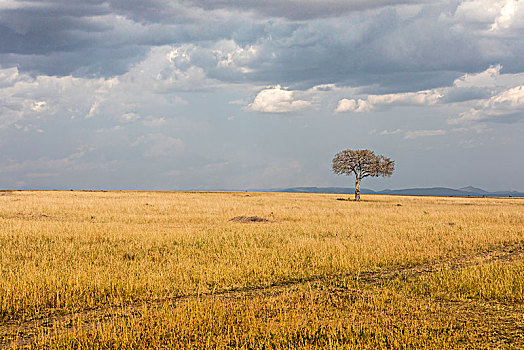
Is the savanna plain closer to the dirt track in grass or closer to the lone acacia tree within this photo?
the dirt track in grass

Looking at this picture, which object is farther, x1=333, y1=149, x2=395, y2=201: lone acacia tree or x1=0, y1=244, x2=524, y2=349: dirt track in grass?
x1=333, y1=149, x2=395, y2=201: lone acacia tree

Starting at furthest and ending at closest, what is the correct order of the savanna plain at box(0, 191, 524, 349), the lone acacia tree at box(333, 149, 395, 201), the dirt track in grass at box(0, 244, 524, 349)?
the lone acacia tree at box(333, 149, 395, 201) → the dirt track in grass at box(0, 244, 524, 349) → the savanna plain at box(0, 191, 524, 349)

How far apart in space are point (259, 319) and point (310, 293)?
9.82 feet

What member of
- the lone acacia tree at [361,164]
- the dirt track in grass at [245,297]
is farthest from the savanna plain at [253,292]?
the lone acacia tree at [361,164]

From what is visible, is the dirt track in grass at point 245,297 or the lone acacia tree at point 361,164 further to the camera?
the lone acacia tree at point 361,164

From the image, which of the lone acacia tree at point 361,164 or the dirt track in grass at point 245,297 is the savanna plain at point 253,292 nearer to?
the dirt track in grass at point 245,297

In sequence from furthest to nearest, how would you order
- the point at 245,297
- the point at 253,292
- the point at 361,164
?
the point at 361,164
the point at 253,292
the point at 245,297

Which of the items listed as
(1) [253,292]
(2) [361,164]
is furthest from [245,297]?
(2) [361,164]

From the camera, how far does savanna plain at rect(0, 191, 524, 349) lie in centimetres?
914

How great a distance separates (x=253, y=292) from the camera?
520 inches

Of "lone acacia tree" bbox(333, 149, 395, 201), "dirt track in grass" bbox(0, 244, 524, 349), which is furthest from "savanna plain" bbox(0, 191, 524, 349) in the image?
"lone acacia tree" bbox(333, 149, 395, 201)

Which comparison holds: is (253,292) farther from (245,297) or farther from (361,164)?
(361,164)

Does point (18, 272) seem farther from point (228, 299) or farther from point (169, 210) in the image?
point (169, 210)

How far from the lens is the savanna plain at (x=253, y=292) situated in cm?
914
